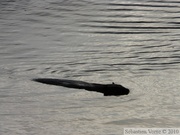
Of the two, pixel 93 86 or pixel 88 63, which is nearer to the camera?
pixel 93 86

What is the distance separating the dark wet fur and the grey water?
0.11 meters

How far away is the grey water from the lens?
1052 centimetres

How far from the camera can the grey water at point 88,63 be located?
10516 mm

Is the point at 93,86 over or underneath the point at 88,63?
over

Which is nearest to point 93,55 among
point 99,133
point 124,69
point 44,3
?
point 124,69

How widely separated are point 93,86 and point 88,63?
Answer: 5.61ft

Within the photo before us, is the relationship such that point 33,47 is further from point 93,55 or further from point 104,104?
point 104,104

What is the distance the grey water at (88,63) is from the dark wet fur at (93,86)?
0.35ft

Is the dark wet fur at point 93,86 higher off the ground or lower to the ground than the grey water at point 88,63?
higher

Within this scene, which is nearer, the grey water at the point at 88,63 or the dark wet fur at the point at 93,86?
the grey water at the point at 88,63

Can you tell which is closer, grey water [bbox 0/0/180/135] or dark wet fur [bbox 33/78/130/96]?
grey water [bbox 0/0/180/135]

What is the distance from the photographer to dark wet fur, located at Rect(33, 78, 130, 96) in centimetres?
1138

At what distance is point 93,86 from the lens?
11586 millimetres

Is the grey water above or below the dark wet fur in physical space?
below
